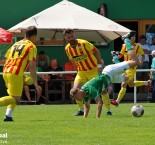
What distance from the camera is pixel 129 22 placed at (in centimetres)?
2781

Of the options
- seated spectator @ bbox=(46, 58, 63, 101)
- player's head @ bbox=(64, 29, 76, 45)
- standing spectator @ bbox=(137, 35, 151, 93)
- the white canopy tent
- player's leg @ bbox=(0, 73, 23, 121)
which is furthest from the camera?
standing spectator @ bbox=(137, 35, 151, 93)

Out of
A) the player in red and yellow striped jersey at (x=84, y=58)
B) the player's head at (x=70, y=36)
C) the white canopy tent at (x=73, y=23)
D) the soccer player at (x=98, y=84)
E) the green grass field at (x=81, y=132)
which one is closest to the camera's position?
the green grass field at (x=81, y=132)

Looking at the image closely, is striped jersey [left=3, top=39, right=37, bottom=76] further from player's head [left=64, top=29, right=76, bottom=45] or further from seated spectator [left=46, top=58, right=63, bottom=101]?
seated spectator [left=46, top=58, right=63, bottom=101]

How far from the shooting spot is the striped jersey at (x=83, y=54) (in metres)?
16.5

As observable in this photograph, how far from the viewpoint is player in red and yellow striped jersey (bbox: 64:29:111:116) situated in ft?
54.0

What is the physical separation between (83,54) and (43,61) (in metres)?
9.13

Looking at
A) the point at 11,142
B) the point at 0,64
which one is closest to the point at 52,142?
the point at 11,142

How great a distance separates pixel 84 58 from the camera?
16.7 metres

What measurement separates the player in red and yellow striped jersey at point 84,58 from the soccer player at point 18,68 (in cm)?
184

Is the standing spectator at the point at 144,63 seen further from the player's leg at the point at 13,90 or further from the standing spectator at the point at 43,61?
the player's leg at the point at 13,90

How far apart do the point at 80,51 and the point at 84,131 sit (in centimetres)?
461

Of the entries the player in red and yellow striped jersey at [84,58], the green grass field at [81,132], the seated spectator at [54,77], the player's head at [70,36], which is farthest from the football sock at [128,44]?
the seated spectator at [54,77]

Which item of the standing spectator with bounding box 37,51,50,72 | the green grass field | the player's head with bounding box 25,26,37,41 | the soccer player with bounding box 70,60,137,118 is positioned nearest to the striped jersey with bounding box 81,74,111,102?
the soccer player with bounding box 70,60,137,118

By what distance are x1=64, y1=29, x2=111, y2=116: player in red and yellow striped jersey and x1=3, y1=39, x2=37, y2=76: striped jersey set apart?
184 centimetres
